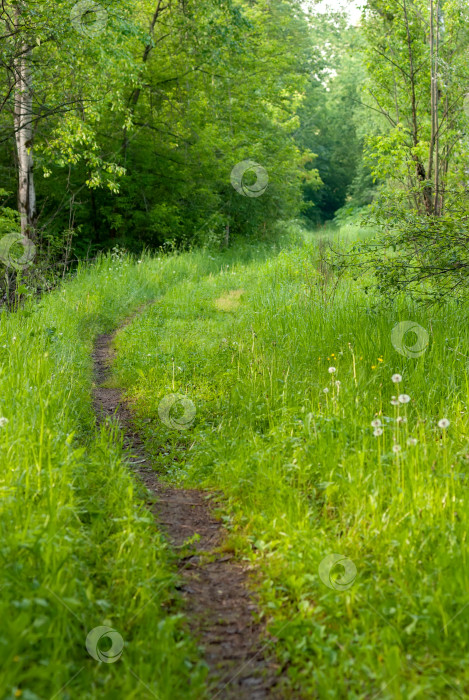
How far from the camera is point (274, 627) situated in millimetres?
2625

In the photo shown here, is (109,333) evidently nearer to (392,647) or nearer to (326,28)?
(392,647)

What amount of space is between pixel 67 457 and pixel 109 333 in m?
6.04

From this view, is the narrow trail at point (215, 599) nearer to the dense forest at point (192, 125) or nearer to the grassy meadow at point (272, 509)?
the grassy meadow at point (272, 509)
